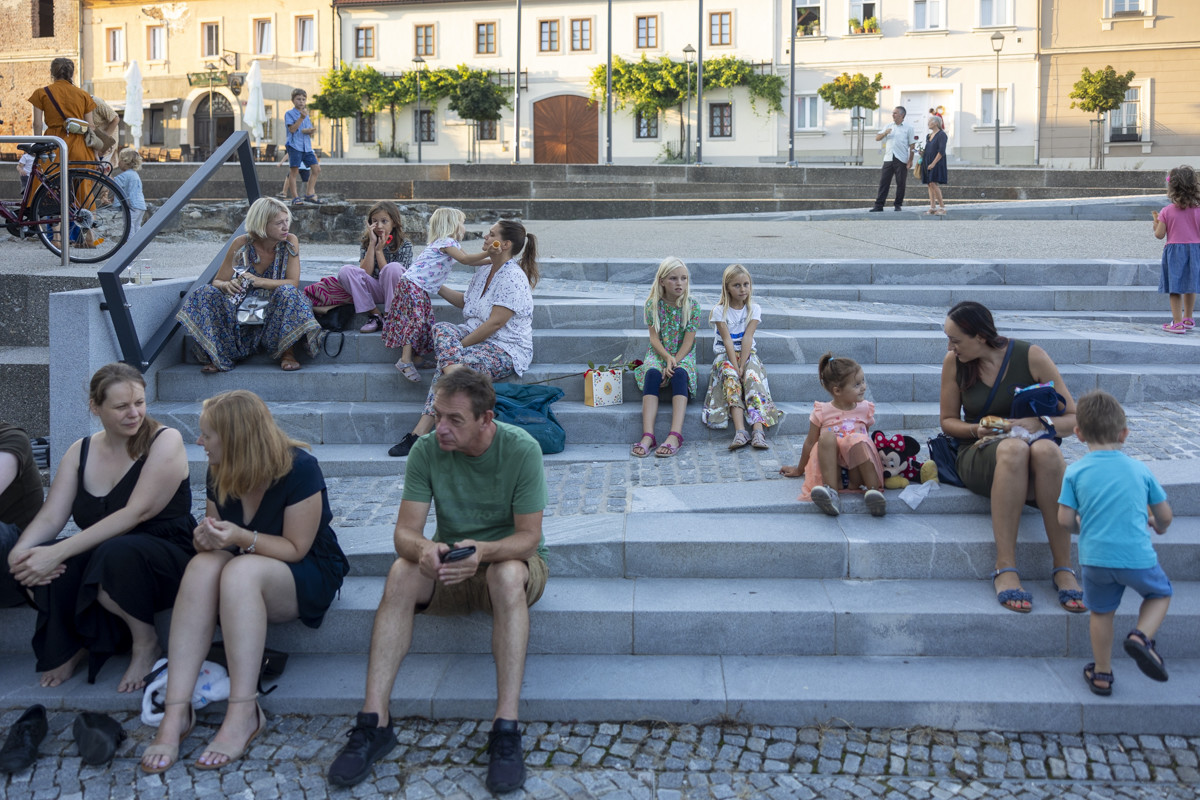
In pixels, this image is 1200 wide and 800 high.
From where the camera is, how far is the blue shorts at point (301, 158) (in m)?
14.9

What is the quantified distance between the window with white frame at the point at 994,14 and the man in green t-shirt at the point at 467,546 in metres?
35.2

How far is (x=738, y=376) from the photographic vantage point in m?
6.30

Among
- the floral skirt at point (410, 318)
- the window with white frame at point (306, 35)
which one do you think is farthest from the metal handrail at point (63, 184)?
the window with white frame at point (306, 35)

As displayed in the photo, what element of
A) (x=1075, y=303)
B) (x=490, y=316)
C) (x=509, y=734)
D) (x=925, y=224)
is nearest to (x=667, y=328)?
(x=490, y=316)

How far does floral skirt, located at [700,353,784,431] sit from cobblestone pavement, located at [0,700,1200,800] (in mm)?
2581

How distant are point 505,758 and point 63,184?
5.79 m

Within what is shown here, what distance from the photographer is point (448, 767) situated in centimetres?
362

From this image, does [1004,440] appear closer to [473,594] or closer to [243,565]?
[473,594]

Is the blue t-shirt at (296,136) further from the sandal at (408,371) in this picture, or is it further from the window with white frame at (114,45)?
the window with white frame at (114,45)

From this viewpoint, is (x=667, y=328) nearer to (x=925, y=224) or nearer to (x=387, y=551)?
(x=387, y=551)

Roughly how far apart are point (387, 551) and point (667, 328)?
2.56 m

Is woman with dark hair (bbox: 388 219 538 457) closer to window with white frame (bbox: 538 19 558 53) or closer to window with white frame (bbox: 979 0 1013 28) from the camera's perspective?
window with white frame (bbox: 979 0 1013 28)

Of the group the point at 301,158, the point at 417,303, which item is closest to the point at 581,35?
the point at 301,158

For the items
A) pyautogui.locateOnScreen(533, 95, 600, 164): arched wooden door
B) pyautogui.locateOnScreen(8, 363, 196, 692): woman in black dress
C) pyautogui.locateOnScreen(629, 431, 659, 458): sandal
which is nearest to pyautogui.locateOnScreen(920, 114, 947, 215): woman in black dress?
pyautogui.locateOnScreen(629, 431, 659, 458): sandal
